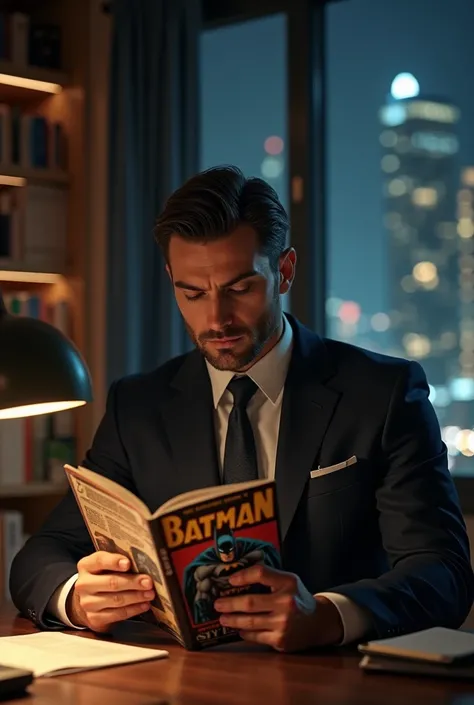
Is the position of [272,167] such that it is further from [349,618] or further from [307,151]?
[349,618]

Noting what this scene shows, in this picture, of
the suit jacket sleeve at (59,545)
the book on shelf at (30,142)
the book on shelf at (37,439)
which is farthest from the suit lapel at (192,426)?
the book on shelf at (30,142)

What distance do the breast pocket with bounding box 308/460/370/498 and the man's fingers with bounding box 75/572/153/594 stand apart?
0.43m

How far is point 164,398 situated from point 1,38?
2.15m

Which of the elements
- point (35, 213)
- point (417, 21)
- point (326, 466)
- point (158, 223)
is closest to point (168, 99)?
point (35, 213)

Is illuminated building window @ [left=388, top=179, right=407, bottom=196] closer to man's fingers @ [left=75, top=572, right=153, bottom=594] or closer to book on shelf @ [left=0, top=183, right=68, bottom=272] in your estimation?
book on shelf @ [left=0, top=183, right=68, bottom=272]

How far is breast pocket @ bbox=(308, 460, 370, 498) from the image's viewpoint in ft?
6.82

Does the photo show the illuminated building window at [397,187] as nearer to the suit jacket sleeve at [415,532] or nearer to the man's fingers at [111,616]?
the suit jacket sleeve at [415,532]

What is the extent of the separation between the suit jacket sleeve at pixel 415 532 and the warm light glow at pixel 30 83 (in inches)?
90.1

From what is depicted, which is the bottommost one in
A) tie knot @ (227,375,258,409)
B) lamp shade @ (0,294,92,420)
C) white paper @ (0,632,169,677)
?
white paper @ (0,632,169,677)

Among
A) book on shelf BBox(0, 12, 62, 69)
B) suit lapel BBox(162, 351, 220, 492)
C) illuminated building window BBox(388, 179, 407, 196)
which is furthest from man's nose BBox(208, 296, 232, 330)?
book on shelf BBox(0, 12, 62, 69)

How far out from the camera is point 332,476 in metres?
2.09

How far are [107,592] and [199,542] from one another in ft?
0.86

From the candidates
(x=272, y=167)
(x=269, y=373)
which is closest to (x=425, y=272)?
(x=272, y=167)

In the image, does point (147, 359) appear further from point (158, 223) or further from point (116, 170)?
point (158, 223)
